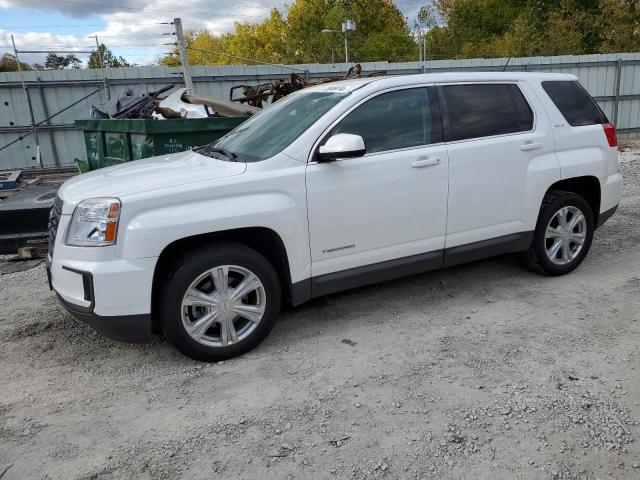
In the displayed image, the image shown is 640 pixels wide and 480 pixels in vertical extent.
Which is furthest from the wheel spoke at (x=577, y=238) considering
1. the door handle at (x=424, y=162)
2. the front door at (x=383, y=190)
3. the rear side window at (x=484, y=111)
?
the door handle at (x=424, y=162)

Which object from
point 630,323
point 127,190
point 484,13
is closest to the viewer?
point 127,190

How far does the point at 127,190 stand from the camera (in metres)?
3.30

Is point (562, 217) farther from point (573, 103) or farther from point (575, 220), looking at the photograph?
point (573, 103)

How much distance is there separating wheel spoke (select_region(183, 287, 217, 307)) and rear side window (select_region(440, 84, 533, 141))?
88.0 inches

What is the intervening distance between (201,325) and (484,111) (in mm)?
2875

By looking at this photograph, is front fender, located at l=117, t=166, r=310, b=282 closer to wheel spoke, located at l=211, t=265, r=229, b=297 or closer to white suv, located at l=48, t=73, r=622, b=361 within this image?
white suv, located at l=48, t=73, r=622, b=361

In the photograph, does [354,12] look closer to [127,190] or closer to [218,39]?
[218,39]

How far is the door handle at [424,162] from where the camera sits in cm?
402

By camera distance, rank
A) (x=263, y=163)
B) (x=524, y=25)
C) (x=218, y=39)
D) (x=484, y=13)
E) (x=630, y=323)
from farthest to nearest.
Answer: (x=218, y=39), (x=484, y=13), (x=524, y=25), (x=630, y=323), (x=263, y=163)

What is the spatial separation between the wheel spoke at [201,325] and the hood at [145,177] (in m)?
0.88

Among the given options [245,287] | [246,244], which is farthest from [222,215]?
[245,287]

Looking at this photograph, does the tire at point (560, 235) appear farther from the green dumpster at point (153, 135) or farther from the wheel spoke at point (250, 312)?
the green dumpster at point (153, 135)

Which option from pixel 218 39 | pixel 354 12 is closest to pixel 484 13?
pixel 354 12

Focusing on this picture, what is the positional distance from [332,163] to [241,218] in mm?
773
